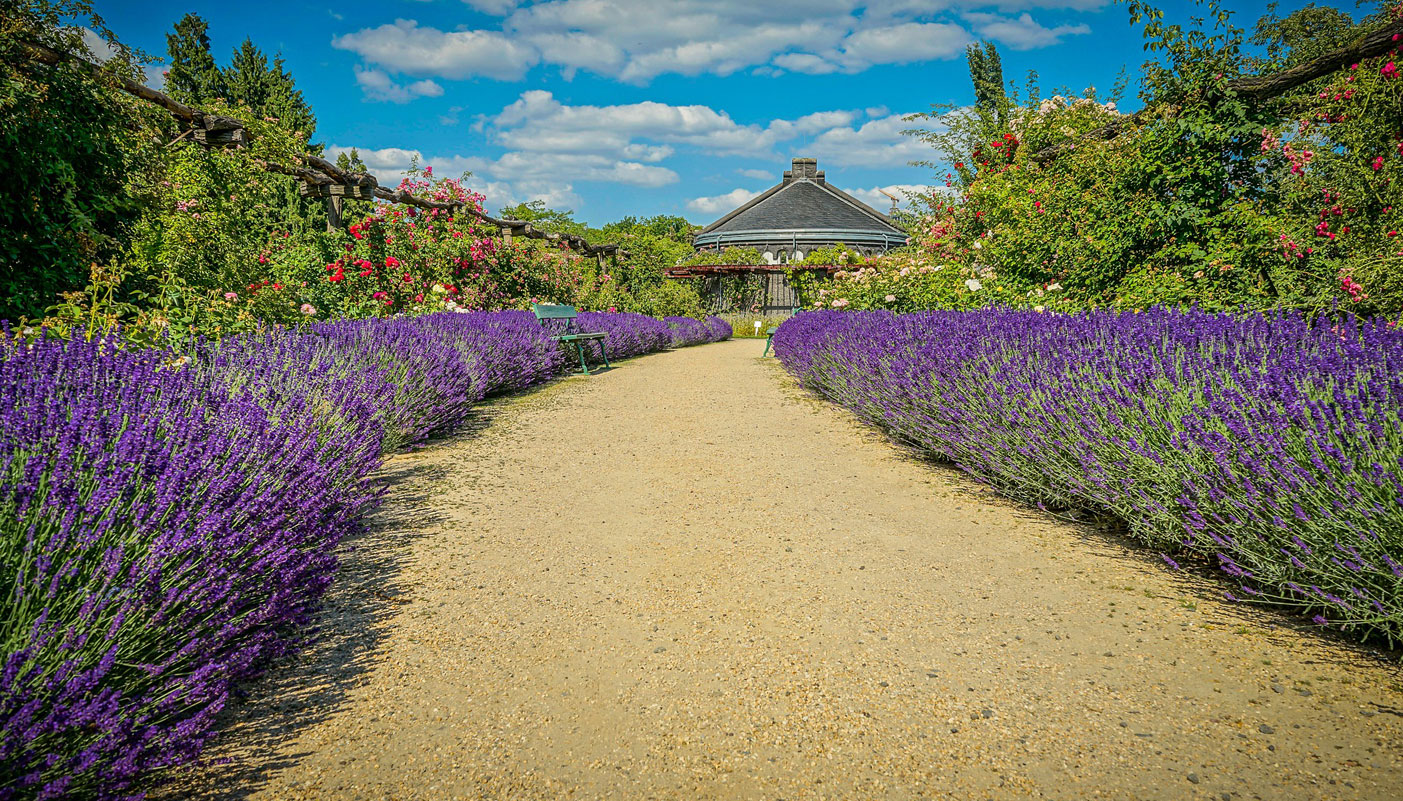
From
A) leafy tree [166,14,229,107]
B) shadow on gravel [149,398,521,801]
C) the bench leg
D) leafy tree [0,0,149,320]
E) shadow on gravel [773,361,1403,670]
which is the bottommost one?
shadow on gravel [773,361,1403,670]

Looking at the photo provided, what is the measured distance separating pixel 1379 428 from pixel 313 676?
11.9ft

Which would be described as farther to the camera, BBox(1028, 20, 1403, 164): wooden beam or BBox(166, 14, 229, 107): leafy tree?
BBox(166, 14, 229, 107): leafy tree

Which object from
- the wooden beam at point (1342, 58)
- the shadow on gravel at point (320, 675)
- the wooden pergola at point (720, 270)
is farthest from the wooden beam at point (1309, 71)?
the wooden pergola at point (720, 270)

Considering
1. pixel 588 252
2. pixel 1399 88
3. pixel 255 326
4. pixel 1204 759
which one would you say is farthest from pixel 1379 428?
pixel 588 252

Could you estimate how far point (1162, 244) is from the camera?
21.5 ft

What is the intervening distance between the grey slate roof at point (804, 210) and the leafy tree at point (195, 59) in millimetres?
21866

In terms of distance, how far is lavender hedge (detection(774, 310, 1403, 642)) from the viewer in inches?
88.7

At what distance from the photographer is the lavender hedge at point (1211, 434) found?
2254mm

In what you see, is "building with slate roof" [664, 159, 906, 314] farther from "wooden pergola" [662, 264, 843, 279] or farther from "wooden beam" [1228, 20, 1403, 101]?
"wooden beam" [1228, 20, 1403, 101]

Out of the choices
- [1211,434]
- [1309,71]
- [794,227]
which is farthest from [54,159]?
[794,227]

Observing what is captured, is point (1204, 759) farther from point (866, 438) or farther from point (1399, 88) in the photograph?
point (1399, 88)

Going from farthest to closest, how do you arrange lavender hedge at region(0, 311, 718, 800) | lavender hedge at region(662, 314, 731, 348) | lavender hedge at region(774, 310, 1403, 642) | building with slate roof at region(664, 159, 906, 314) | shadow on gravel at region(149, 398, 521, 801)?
building with slate roof at region(664, 159, 906, 314), lavender hedge at region(662, 314, 731, 348), lavender hedge at region(774, 310, 1403, 642), shadow on gravel at region(149, 398, 521, 801), lavender hedge at region(0, 311, 718, 800)

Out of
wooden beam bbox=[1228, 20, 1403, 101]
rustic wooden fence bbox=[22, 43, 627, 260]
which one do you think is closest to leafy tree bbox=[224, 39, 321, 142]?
rustic wooden fence bbox=[22, 43, 627, 260]

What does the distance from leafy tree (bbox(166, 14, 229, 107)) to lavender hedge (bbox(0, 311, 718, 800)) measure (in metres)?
22.7
